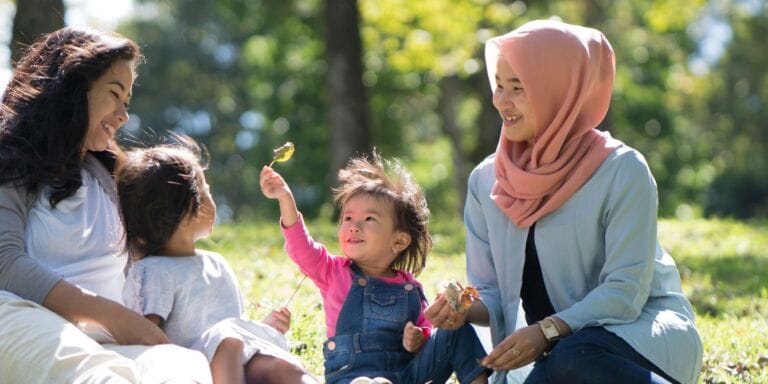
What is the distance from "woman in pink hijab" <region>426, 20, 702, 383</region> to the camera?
4.29 m

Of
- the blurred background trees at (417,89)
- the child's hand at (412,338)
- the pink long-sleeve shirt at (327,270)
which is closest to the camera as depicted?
the child's hand at (412,338)

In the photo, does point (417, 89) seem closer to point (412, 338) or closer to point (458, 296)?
point (412, 338)

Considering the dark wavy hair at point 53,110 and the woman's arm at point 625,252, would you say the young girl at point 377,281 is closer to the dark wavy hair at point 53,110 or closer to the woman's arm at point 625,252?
the woman's arm at point 625,252

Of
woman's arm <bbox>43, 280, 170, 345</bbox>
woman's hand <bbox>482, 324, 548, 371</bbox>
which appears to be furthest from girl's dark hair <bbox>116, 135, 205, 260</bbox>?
woman's hand <bbox>482, 324, 548, 371</bbox>

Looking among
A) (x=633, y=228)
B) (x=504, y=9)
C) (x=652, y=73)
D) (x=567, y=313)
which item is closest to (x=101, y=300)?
(x=567, y=313)

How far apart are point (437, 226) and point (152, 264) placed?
7.61 metres

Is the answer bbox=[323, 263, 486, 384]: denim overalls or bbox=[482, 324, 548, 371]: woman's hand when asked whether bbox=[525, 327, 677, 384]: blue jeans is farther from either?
bbox=[323, 263, 486, 384]: denim overalls

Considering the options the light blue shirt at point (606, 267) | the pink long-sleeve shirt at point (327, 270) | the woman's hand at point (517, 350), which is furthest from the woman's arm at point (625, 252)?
the pink long-sleeve shirt at point (327, 270)

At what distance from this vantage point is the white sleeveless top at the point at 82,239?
4.33 meters

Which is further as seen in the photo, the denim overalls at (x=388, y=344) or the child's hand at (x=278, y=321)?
the child's hand at (x=278, y=321)

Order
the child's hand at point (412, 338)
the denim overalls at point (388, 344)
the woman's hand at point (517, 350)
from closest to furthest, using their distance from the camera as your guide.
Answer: the woman's hand at point (517, 350) → the denim overalls at point (388, 344) → the child's hand at point (412, 338)

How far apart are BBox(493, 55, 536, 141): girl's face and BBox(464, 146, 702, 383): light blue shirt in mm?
281

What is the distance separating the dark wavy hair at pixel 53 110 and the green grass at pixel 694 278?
1492 millimetres

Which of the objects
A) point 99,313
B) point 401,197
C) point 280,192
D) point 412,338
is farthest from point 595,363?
point 99,313
